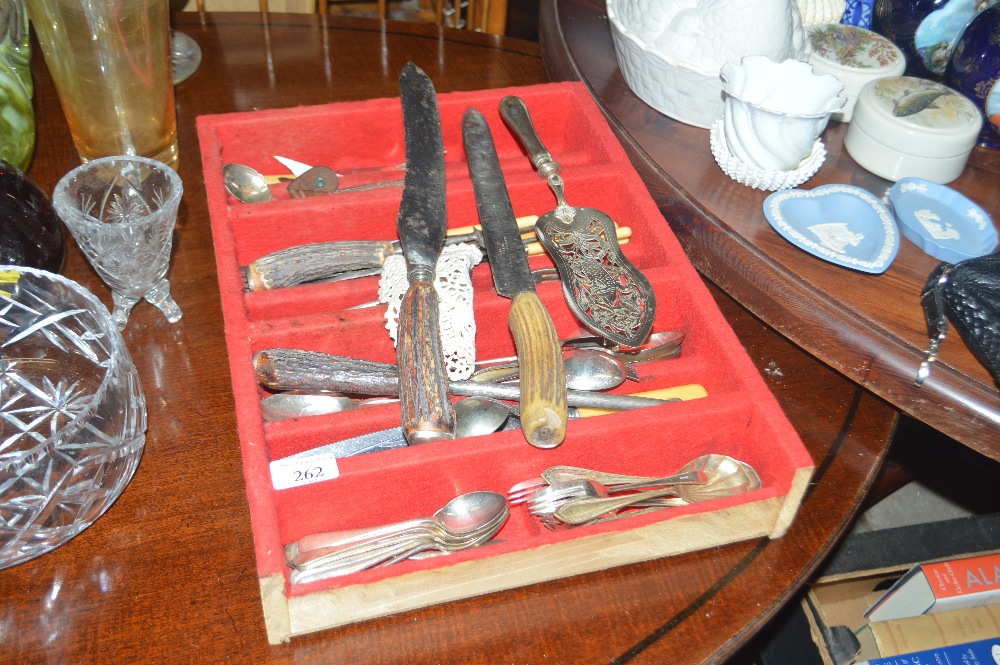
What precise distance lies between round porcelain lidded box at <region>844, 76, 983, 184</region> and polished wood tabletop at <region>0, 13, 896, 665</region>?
210mm

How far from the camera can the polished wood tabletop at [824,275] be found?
0.67 meters

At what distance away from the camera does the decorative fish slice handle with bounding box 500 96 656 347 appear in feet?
2.22

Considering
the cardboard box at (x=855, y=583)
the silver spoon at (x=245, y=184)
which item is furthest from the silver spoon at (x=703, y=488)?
the silver spoon at (x=245, y=184)

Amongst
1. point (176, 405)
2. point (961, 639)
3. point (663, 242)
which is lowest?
point (961, 639)

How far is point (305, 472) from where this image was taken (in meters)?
0.57

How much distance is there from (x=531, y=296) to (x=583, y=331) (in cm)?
8

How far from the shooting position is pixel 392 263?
0.72m

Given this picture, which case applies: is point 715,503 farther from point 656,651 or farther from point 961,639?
point 961,639

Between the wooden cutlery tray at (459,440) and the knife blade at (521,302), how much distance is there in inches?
0.8

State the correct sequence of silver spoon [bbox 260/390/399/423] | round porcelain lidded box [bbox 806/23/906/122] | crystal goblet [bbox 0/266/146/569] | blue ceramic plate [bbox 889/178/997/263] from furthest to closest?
1. round porcelain lidded box [bbox 806/23/906/122]
2. blue ceramic plate [bbox 889/178/997/263]
3. silver spoon [bbox 260/390/399/423]
4. crystal goblet [bbox 0/266/146/569]

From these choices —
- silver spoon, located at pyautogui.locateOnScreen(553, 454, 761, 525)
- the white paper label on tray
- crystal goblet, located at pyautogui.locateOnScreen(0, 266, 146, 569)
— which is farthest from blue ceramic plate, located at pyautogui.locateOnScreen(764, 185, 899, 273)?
crystal goblet, located at pyautogui.locateOnScreen(0, 266, 146, 569)

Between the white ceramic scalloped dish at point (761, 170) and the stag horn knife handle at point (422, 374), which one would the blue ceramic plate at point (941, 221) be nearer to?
the white ceramic scalloped dish at point (761, 170)

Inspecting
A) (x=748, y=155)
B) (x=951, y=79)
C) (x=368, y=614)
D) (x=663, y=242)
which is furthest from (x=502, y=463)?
(x=951, y=79)

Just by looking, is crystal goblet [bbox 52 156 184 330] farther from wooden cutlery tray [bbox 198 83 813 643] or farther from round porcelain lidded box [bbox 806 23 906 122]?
round porcelain lidded box [bbox 806 23 906 122]
